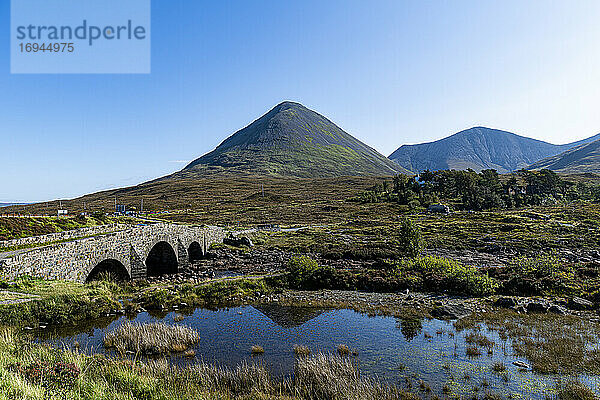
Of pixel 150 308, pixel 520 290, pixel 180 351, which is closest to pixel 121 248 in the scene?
pixel 150 308

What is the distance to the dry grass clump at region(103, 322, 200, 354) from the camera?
1938 cm

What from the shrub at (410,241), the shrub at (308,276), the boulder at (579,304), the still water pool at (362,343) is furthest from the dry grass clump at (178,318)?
the shrub at (410,241)

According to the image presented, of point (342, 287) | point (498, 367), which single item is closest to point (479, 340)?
point (498, 367)

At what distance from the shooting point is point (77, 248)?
27.2m

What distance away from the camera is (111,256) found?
30.3 m

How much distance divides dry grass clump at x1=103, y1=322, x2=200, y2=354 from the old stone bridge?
782 centimetres

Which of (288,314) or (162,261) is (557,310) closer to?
(288,314)

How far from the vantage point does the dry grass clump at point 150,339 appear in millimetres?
19375

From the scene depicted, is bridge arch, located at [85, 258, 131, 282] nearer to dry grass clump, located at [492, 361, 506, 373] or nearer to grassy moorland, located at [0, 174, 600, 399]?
grassy moorland, located at [0, 174, 600, 399]

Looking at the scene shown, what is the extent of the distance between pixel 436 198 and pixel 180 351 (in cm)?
11611

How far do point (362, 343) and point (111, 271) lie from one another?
2528 centimetres

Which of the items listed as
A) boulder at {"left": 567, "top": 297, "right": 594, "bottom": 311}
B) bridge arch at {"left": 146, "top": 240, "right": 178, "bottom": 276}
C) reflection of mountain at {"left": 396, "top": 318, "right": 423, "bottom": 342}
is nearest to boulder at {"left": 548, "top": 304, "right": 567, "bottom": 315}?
boulder at {"left": 567, "top": 297, "right": 594, "bottom": 311}

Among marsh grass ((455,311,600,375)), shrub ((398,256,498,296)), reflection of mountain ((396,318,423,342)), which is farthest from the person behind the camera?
shrub ((398,256,498,296))

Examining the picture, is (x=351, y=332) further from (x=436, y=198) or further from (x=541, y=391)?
(x=436, y=198)
